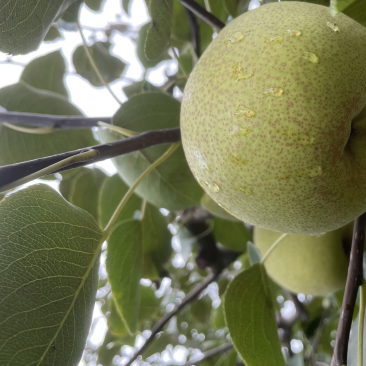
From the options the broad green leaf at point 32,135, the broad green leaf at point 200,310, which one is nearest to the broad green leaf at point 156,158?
the broad green leaf at point 32,135

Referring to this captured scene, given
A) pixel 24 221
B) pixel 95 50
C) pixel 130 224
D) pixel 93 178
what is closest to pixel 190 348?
pixel 93 178

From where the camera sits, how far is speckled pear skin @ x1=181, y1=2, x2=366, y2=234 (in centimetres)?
34

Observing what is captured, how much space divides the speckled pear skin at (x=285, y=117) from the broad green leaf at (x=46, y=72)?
1.93 feet

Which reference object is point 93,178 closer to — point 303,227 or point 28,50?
point 28,50

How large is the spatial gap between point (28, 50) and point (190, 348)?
1582mm

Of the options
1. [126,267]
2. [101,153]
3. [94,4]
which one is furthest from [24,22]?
[94,4]

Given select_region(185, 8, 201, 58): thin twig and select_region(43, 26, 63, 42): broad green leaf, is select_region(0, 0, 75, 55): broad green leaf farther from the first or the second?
select_region(43, 26, 63, 42): broad green leaf

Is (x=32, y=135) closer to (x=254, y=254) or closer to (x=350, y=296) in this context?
(x=254, y=254)

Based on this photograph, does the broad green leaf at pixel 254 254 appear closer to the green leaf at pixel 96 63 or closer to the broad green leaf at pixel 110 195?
the broad green leaf at pixel 110 195

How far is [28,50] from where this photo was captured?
436 mm

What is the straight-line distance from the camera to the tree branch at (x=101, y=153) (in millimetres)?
322

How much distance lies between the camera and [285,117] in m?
0.34

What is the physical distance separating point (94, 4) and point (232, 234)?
72 centimetres

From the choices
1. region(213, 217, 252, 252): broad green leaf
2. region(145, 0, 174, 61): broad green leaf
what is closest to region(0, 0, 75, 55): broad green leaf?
region(145, 0, 174, 61): broad green leaf
